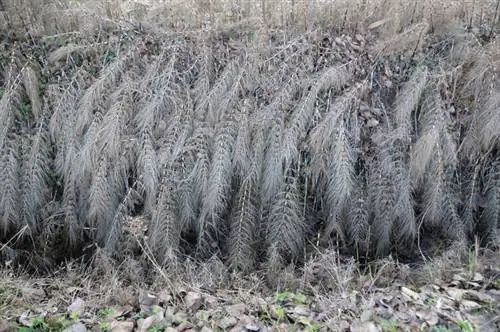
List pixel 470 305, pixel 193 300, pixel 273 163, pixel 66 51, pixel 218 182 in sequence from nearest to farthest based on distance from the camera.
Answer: pixel 470 305 < pixel 193 300 < pixel 218 182 < pixel 273 163 < pixel 66 51

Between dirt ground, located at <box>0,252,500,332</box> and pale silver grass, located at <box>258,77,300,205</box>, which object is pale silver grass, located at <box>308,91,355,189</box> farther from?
dirt ground, located at <box>0,252,500,332</box>

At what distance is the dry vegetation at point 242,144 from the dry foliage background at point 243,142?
1 centimetres

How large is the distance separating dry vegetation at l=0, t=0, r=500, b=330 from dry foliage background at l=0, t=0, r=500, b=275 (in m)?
0.01

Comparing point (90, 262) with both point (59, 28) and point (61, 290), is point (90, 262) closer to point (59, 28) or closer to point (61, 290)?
point (61, 290)

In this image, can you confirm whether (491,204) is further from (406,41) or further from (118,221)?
(118,221)

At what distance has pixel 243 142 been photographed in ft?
13.1

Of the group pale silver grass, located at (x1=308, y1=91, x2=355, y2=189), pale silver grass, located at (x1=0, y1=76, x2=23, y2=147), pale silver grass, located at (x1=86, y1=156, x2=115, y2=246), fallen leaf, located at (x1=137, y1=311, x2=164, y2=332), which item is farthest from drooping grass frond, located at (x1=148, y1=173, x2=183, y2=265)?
pale silver grass, located at (x1=0, y1=76, x2=23, y2=147)

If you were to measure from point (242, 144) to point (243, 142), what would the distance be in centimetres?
2

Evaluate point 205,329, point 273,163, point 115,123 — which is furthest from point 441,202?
point 115,123

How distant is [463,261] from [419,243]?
56 cm

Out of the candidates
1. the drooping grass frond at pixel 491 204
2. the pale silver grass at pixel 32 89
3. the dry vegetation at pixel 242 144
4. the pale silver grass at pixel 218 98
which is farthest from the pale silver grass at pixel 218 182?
the drooping grass frond at pixel 491 204

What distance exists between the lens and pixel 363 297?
10.3 ft

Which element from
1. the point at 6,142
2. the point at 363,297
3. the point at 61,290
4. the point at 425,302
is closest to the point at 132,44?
the point at 6,142

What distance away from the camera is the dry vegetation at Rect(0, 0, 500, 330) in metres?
3.97
